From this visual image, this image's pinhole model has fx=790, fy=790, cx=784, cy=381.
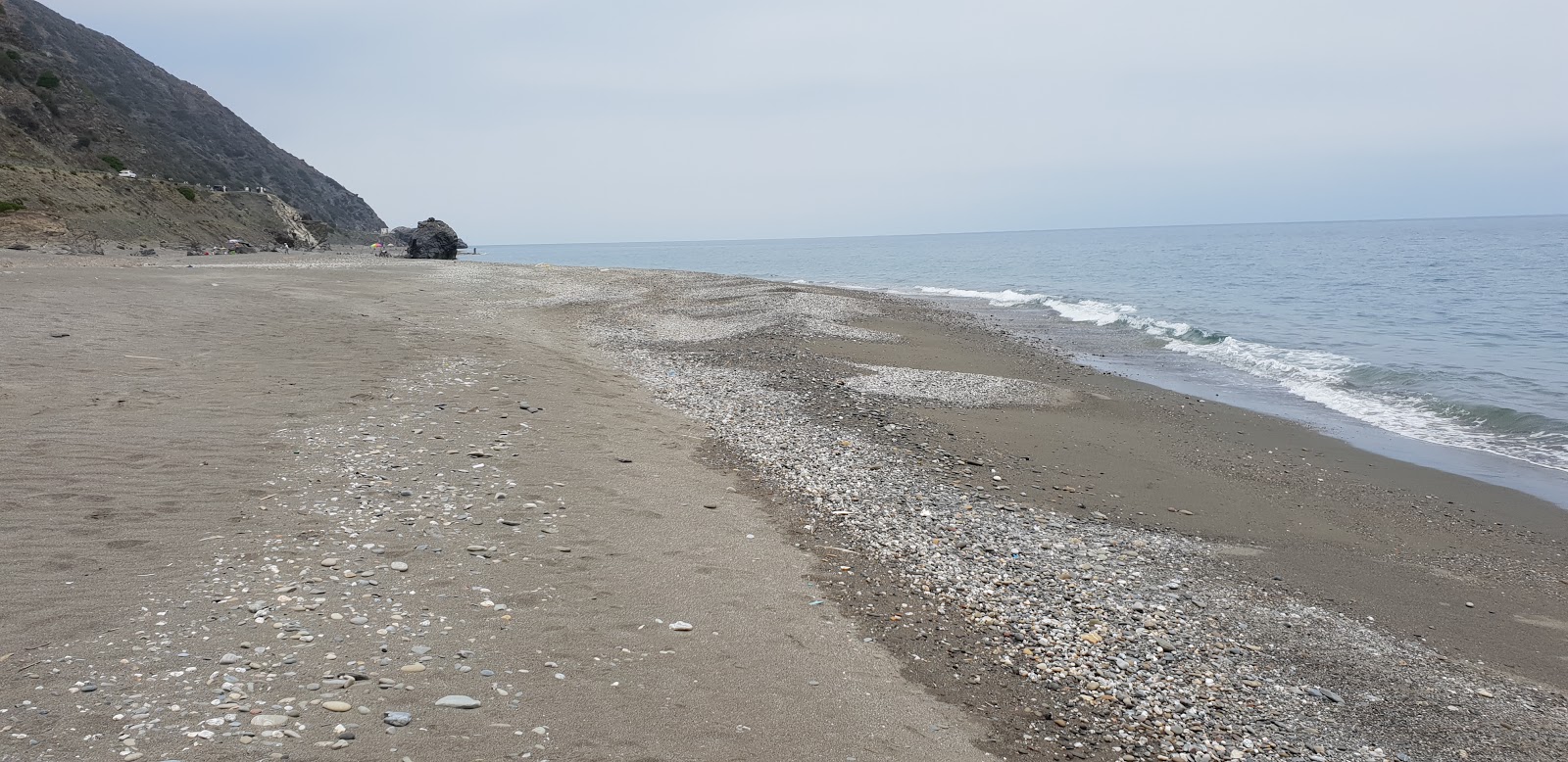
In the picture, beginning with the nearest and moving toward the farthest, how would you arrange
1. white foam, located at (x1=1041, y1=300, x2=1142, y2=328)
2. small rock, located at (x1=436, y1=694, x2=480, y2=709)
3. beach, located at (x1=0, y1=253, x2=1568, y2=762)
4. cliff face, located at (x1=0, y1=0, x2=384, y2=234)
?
small rock, located at (x1=436, y1=694, x2=480, y2=709) → beach, located at (x1=0, y1=253, x2=1568, y2=762) → white foam, located at (x1=1041, y1=300, x2=1142, y2=328) → cliff face, located at (x1=0, y1=0, x2=384, y2=234)

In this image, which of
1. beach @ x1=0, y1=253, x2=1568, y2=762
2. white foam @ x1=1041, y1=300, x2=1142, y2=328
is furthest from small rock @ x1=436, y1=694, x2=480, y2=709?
white foam @ x1=1041, y1=300, x2=1142, y2=328

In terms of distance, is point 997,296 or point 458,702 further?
point 997,296

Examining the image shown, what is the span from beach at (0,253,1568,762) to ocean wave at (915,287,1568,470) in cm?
308

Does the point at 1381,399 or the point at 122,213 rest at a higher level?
the point at 122,213

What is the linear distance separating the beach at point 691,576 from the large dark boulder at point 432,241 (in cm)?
4139

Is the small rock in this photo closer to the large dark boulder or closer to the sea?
the sea

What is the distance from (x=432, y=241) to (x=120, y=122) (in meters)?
33.6

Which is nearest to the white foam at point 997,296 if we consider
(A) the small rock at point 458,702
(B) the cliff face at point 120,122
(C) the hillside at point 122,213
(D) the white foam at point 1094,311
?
(D) the white foam at point 1094,311

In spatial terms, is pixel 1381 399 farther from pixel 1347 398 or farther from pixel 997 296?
pixel 997 296

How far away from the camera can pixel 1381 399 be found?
60.0 feet

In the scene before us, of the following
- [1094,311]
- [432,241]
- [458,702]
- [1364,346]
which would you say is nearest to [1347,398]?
[1364,346]

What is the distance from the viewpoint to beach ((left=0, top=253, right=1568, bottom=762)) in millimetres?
4902

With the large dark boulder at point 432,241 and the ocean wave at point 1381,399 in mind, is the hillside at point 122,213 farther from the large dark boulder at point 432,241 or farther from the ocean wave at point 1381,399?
the ocean wave at point 1381,399

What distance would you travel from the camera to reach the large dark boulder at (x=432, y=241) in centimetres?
5394
